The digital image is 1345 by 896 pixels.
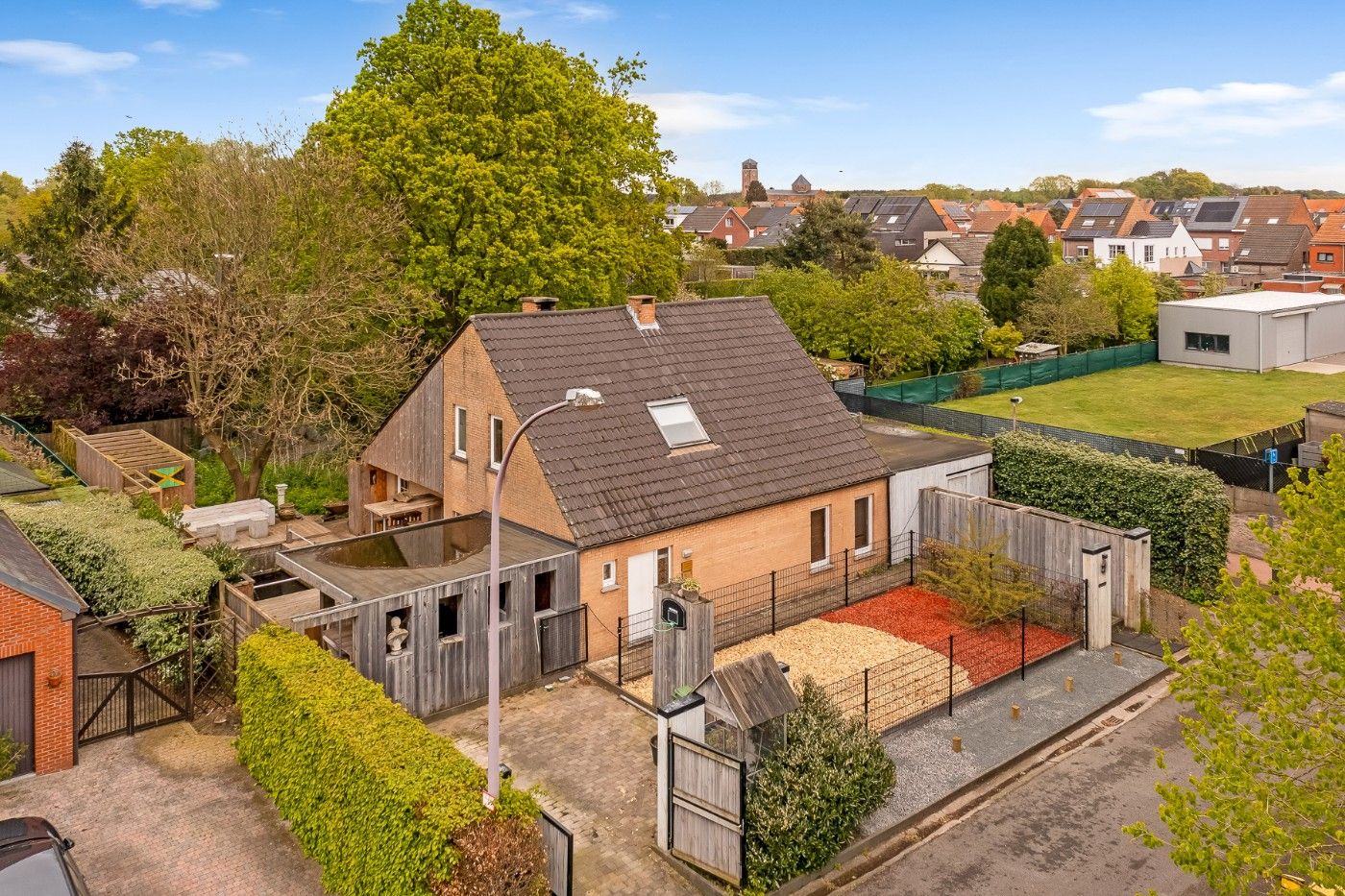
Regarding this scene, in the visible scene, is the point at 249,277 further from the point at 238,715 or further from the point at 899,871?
the point at 899,871

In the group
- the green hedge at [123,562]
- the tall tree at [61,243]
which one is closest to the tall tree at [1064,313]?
the tall tree at [61,243]

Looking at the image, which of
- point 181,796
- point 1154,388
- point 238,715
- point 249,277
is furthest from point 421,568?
point 1154,388

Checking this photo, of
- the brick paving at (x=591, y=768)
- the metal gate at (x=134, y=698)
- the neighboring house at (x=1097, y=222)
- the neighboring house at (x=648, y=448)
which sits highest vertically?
the neighboring house at (x=1097, y=222)

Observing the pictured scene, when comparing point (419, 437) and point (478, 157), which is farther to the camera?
point (478, 157)

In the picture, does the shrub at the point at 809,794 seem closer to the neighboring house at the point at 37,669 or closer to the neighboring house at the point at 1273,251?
the neighboring house at the point at 37,669

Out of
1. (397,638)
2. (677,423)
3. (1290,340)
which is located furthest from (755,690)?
(1290,340)

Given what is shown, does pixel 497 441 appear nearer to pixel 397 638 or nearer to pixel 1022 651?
pixel 397 638
